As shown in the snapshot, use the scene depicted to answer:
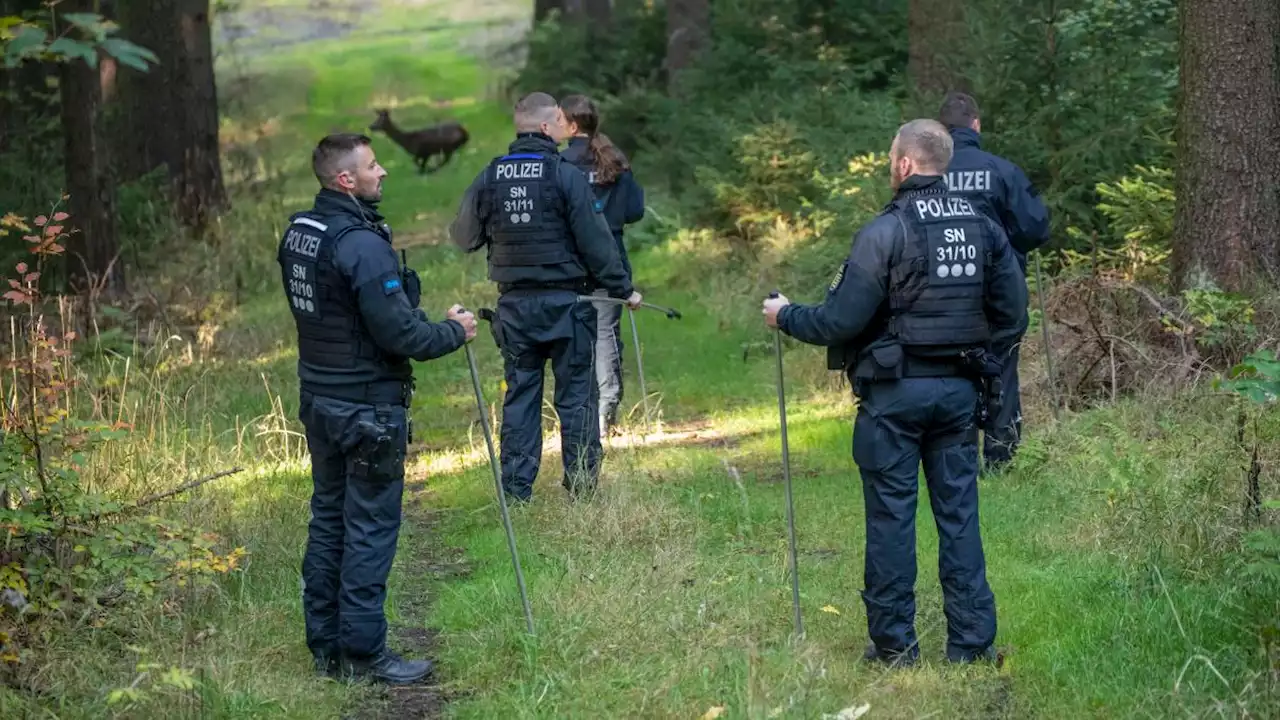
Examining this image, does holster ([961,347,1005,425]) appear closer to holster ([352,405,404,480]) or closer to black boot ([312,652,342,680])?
holster ([352,405,404,480])

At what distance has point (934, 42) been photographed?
47.5 feet

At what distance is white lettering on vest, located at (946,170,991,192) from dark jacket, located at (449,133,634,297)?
1.84 meters

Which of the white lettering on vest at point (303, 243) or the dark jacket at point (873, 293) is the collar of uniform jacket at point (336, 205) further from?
the dark jacket at point (873, 293)

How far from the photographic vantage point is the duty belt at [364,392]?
5879mm

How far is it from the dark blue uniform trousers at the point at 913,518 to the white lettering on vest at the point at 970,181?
267cm

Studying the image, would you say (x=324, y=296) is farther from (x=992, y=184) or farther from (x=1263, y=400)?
(x=992, y=184)

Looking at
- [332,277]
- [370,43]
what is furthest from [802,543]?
[370,43]

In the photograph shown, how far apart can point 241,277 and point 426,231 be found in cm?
444

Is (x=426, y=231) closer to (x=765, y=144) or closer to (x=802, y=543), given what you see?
(x=765, y=144)

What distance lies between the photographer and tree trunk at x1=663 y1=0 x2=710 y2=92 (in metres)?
22.4

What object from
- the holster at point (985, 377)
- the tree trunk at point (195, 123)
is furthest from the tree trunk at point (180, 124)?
the holster at point (985, 377)

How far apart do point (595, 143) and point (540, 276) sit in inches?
61.5

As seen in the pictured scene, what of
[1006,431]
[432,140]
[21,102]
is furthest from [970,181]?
[432,140]

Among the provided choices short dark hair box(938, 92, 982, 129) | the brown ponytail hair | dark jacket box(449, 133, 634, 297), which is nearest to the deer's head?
the brown ponytail hair
